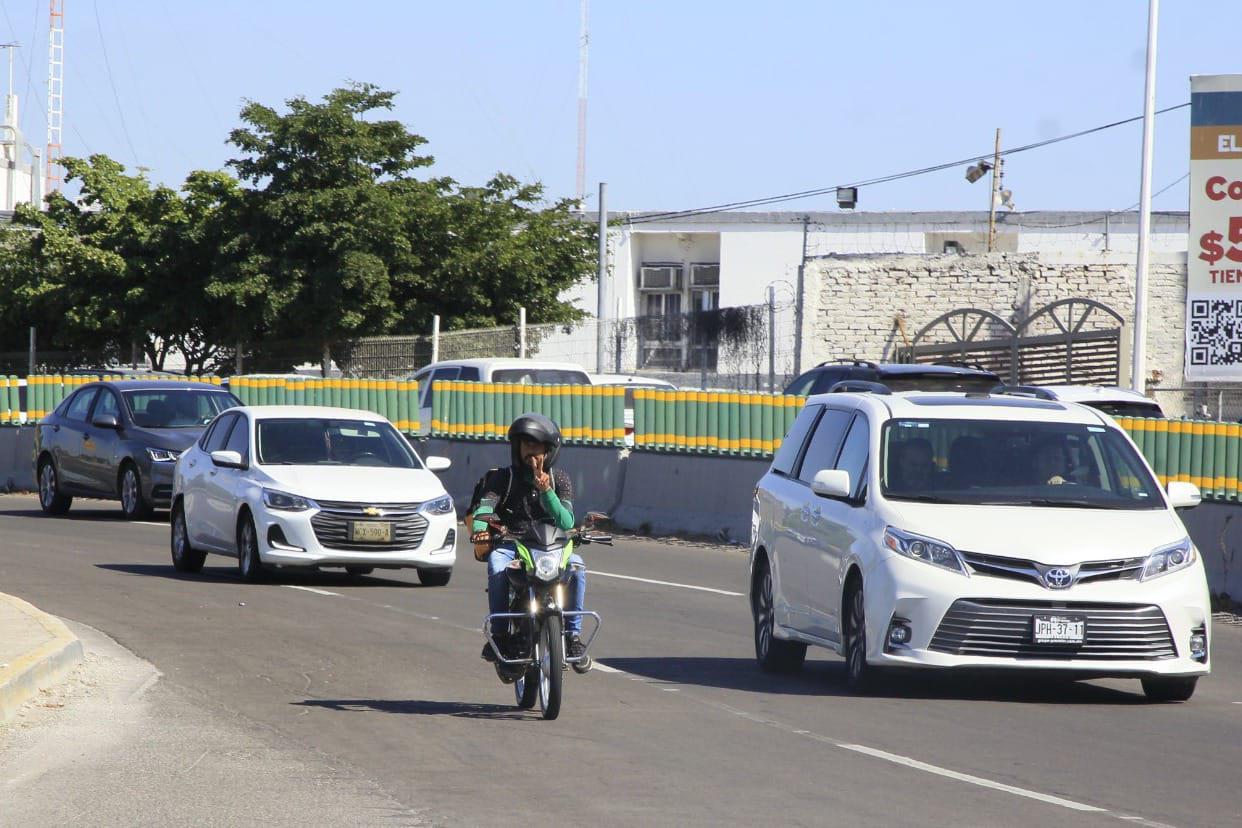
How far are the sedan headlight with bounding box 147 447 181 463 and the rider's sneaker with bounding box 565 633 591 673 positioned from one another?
14.9m

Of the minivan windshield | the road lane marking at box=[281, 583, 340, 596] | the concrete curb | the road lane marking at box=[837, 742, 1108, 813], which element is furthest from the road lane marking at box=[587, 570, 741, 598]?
the road lane marking at box=[837, 742, 1108, 813]

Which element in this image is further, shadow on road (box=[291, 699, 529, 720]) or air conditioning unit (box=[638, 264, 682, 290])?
air conditioning unit (box=[638, 264, 682, 290])

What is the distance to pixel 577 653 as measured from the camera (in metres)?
10.3

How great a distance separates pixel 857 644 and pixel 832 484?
916 mm

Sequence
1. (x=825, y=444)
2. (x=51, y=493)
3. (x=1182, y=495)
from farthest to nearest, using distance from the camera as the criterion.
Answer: (x=51, y=493), (x=825, y=444), (x=1182, y=495)

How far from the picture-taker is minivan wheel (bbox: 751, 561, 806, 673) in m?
12.6

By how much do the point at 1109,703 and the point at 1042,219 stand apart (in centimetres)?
5672

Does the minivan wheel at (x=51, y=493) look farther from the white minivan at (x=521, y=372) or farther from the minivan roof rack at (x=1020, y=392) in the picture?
the minivan roof rack at (x=1020, y=392)

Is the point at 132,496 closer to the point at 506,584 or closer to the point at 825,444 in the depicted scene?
the point at 825,444

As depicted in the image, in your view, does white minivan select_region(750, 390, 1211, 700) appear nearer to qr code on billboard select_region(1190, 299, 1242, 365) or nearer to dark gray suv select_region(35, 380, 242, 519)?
dark gray suv select_region(35, 380, 242, 519)

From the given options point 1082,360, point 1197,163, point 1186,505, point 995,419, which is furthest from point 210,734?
point 1082,360

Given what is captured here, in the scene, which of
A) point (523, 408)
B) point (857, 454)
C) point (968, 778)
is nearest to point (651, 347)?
point (523, 408)

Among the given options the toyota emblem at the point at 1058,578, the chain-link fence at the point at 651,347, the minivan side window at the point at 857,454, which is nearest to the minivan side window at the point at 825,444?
the minivan side window at the point at 857,454

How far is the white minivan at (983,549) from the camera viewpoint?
10.7 m
